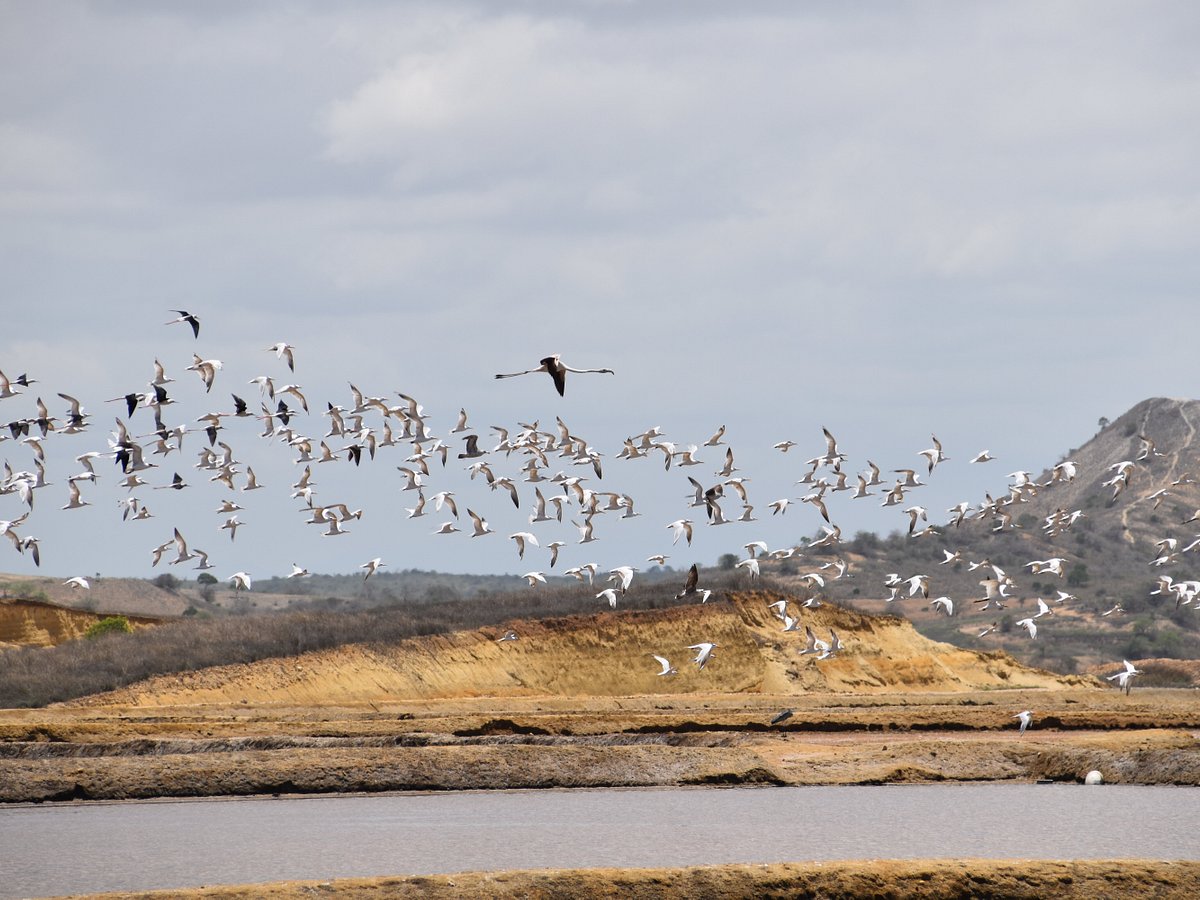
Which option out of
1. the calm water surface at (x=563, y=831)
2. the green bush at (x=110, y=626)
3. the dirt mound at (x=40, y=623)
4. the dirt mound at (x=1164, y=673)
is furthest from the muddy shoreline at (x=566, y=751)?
the dirt mound at (x=1164, y=673)

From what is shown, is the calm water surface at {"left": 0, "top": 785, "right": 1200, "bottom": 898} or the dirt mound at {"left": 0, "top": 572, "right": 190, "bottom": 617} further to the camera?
the dirt mound at {"left": 0, "top": 572, "right": 190, "bottom": 617}

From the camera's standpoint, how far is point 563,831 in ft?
73.0

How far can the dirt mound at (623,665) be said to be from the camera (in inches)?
1834

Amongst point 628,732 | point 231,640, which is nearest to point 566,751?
point 628,732

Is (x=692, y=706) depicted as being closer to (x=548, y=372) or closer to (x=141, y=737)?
(x=141, y=737)

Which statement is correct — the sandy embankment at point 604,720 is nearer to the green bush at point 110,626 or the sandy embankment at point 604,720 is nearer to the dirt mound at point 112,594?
A: the green bush at point 110,626

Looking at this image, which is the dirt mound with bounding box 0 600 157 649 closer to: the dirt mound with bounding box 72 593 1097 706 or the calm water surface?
the dirt mound with bounding box 72 593 1097 706

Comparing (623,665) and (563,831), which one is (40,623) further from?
(563,831)

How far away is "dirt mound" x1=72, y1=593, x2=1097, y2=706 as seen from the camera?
153ft

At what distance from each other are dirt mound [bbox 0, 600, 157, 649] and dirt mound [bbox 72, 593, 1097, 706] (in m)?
16.1

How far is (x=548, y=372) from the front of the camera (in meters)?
24.6

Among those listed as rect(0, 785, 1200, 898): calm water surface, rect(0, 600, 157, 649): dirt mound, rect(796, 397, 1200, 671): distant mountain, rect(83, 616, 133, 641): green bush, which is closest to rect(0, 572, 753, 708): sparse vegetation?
rect(83, 616, 133, 641): green bush

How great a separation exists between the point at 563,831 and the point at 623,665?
28844 millimetres

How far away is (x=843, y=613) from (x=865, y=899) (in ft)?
134
